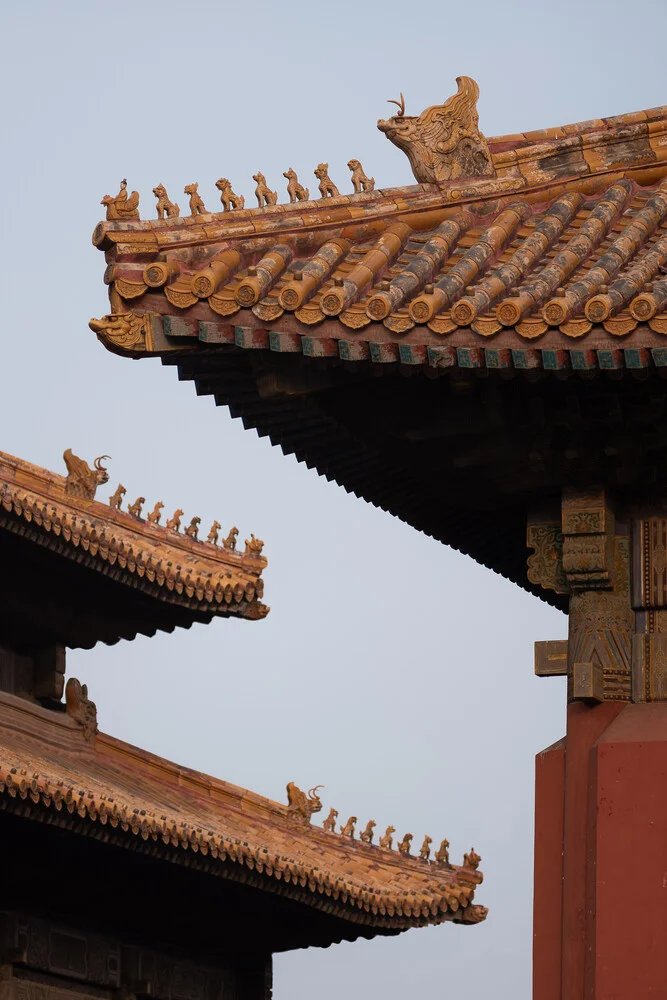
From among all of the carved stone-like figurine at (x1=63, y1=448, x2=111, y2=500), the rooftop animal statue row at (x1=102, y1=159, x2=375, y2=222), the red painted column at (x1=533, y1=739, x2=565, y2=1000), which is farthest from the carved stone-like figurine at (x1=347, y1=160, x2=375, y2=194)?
the carved stone-like figurine at (x1=63, y1=448, x2=111, y2=500)

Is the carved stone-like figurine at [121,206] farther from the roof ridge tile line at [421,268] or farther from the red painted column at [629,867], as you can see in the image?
the red painted column at [629,867]

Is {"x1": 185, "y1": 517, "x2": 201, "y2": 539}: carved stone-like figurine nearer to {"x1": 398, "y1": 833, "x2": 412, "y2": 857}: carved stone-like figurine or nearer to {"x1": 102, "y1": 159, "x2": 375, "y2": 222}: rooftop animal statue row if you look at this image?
{"x1": 398, "y1": 833, "x2": 412, "y2": 857}: carved stone-like figurine

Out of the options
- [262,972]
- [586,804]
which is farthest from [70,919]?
[586,804]

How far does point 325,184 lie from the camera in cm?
1027

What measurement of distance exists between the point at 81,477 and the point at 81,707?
2.34m

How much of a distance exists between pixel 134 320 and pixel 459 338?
1434mm

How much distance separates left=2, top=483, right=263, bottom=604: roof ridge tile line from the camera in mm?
19531

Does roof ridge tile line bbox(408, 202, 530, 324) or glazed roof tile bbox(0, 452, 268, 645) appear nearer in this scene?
roof ridge tile line bbox(408, 202, 530, 324)

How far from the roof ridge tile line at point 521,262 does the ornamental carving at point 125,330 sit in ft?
4.45

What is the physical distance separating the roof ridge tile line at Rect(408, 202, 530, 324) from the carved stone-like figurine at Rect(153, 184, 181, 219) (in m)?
1.23

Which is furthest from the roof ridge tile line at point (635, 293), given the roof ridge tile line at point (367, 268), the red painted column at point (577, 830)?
the red painted column at point (577, 830)

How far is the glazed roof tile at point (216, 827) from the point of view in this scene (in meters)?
17.7

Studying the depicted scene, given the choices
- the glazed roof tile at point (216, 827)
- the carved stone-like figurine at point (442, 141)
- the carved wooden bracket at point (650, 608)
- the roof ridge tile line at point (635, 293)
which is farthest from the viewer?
the glazed roof tile at point (216, 827)

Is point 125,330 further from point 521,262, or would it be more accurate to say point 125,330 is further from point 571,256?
point 571,256
